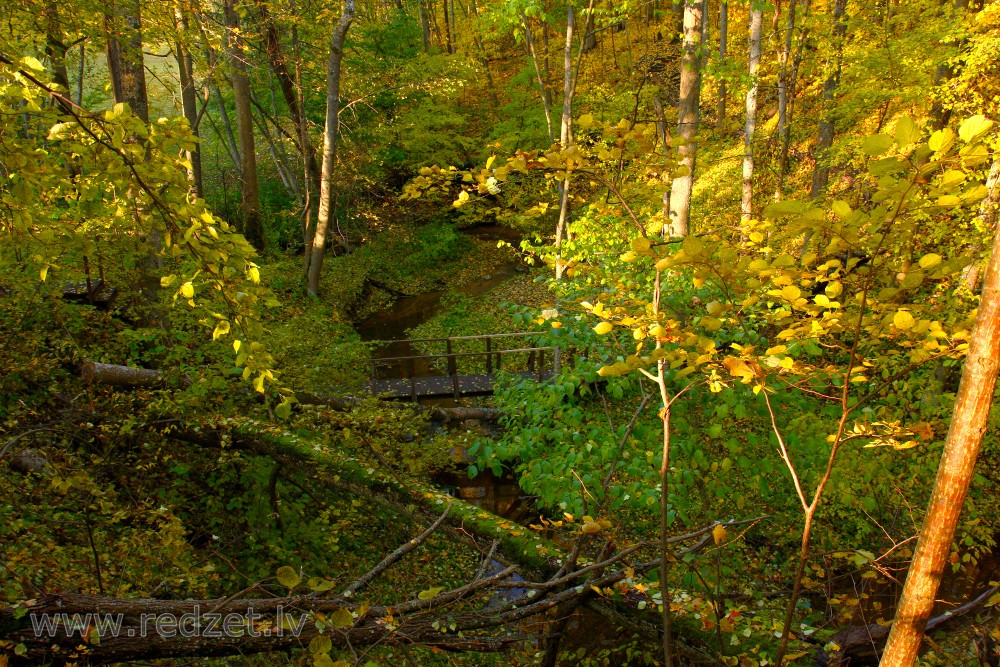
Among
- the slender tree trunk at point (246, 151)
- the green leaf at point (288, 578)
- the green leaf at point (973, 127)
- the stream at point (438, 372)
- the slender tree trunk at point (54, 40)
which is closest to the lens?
the green leaf at point (973, 127)

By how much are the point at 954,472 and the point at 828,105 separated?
40.1ft

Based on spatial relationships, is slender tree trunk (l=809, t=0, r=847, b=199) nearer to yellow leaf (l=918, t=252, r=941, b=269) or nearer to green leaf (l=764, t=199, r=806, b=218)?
yellow leaf (l=918, t=252, r=941, b=269)

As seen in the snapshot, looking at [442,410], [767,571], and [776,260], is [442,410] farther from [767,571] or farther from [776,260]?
[776,260]

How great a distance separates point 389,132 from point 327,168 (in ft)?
13.9

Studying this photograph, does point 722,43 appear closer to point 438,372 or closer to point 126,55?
point 438,372

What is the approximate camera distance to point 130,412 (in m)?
4.84

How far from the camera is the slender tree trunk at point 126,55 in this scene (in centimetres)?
733

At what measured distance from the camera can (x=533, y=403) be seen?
4176 millimetres

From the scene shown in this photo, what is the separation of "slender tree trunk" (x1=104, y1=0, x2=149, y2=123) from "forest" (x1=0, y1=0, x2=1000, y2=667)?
2.3 inches

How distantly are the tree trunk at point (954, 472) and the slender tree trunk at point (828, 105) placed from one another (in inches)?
402

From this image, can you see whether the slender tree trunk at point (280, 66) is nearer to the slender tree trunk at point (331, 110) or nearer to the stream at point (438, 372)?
the slender tree trunk at point (331, 110)

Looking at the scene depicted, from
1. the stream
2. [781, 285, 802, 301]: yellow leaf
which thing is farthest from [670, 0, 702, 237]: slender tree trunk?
[781, 285, 802, 301]: yellow leaf

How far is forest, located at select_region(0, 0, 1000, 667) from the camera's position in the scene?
180 centimetres

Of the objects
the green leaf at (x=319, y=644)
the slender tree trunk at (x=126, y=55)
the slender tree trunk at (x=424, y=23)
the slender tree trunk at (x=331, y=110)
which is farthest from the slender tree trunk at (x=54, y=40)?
the slender tree trunk at (x=424, y=23)
